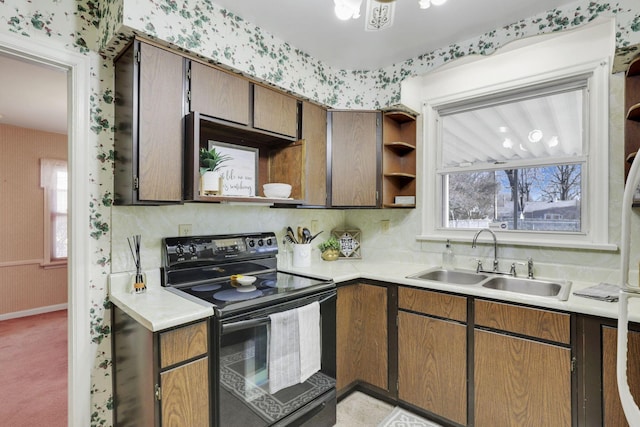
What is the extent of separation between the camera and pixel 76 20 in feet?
5.40

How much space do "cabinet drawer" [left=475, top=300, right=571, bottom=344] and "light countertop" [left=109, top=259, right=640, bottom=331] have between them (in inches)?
1.8

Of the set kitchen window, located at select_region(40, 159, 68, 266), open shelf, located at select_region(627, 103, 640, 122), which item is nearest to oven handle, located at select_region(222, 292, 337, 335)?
open shelf, located at select_region(627, 103, 640, 122)

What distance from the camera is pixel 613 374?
144 centimetres

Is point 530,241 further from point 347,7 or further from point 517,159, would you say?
point 347,7

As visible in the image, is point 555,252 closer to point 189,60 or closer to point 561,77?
point 561,77

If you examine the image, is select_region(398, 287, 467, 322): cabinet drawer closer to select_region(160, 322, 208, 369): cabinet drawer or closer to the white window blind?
the white window blind

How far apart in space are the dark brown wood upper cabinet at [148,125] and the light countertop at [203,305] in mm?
482

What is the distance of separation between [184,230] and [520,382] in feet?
6.82

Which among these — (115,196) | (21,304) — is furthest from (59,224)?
(115,196)

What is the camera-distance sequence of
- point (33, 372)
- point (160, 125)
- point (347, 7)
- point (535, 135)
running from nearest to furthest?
point (347, 7), point (160, 125), point (535, 135), point (33, 372)

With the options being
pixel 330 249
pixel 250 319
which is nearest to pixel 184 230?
pixel 250 319

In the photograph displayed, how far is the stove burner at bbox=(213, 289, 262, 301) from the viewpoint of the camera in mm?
1653

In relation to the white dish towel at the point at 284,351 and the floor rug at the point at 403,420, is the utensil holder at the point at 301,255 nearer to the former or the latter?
the white dish towel at the point at 284,351

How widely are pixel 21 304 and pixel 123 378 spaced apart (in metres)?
3.92
